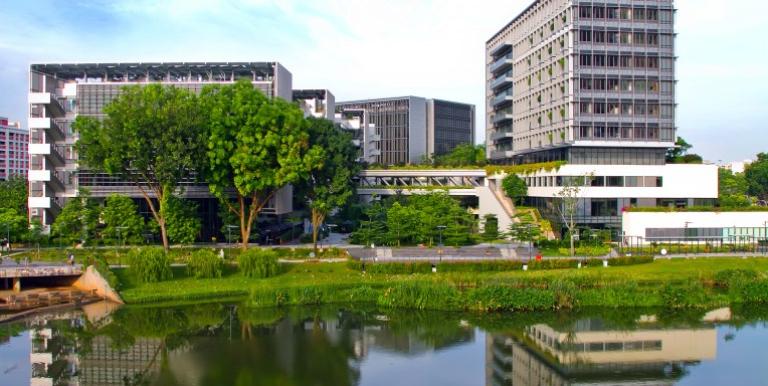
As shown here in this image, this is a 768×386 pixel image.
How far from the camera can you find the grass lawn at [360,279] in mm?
49094

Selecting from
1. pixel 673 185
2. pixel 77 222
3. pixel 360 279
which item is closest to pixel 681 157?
pixel 673 185

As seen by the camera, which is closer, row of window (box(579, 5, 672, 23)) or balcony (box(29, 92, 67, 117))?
balcony (box(29, 92, 67, 117))

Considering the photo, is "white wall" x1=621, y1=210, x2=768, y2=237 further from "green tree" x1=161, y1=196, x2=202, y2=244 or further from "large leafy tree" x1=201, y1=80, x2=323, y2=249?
"green tree" x1=161, y1=196, x2=202, y2=244

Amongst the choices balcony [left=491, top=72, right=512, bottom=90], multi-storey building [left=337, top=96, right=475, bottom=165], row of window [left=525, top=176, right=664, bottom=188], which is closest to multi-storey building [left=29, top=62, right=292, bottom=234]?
row of window [left=525, top=176, right=664, bottom=188]

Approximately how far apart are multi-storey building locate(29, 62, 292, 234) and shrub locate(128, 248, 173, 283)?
16.9 metres

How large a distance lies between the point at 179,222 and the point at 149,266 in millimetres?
10416

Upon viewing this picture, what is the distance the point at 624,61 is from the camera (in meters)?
75.3

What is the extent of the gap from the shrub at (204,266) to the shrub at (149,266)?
173cm

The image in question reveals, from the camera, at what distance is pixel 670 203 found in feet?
241

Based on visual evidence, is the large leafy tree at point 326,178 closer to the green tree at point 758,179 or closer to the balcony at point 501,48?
the balcony at point 501,48

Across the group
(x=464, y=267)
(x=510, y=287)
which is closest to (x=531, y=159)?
(x=464, y=267)

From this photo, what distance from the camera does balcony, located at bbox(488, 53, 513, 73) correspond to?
3740 inches

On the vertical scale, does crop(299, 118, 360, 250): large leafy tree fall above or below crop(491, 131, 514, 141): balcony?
below

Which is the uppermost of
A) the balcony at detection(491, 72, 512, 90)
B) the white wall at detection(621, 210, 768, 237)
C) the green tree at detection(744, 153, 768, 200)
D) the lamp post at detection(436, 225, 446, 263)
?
the balcony at detection(491, 72, 512, 90)
